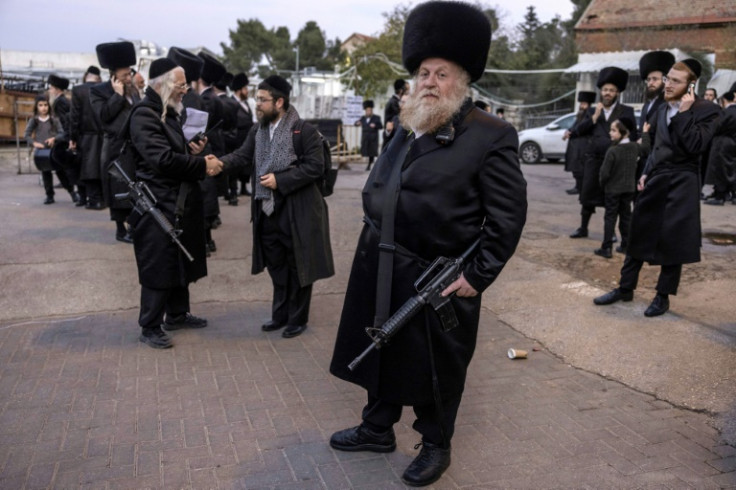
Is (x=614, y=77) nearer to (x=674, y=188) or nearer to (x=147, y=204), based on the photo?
(x=674, y=188)

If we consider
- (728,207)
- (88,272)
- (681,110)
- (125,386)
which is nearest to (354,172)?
(728,207)

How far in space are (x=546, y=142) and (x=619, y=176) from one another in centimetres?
1340

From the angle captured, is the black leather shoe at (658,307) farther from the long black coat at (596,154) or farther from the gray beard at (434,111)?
the gray beard at (434,111)

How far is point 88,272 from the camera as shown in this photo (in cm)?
693

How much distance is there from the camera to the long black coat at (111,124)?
6997mm

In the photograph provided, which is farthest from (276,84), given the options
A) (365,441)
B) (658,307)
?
(658,307)

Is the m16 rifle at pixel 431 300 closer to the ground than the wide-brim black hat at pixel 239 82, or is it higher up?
closer to the ground

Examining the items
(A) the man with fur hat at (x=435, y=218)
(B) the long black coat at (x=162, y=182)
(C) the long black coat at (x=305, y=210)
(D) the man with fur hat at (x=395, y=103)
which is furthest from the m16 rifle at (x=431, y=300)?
(D) the man with fur hat at (x=395, y=103)

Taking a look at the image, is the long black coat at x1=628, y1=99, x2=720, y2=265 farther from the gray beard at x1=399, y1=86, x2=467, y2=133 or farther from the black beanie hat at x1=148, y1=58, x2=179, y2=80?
the black beanie hat at x1=148, y1=58, x2=179, y2=80

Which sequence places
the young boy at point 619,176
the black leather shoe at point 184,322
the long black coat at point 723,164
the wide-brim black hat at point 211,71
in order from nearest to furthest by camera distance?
the black leather shoe at point 184,322
the young boy at point 619,176
the wide-brim black hat at point 211,71
the long black coat at point 723,164

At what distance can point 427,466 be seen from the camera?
10.8 ft

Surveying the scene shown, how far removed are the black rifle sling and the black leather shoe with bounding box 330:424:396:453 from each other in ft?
2.35

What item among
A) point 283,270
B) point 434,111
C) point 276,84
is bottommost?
point 283,270

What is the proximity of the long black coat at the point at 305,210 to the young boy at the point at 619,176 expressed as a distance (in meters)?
4.15
